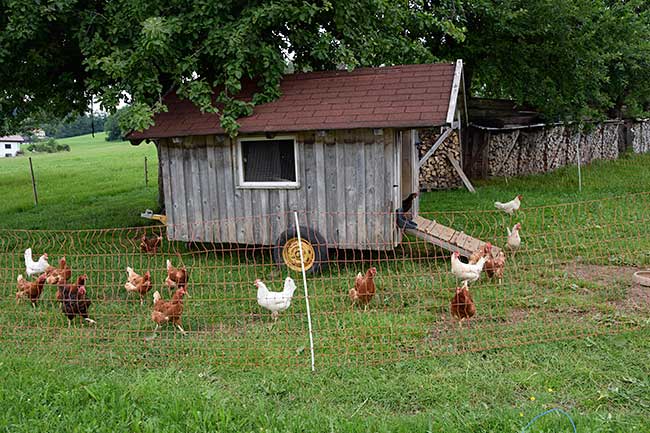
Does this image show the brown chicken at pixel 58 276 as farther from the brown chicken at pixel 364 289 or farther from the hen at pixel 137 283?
the brown chicken at pixel 364 289

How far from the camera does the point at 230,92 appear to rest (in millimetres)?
9945

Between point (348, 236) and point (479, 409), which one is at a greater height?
point (348, 236)

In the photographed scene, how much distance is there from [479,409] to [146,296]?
5.02 meters

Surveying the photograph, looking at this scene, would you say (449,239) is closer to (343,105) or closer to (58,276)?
(343,105)

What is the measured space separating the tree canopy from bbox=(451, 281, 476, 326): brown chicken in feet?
14.6

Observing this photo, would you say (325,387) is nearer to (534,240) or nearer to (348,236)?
(348,236)

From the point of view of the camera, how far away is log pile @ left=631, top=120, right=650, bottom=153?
93.2 ft

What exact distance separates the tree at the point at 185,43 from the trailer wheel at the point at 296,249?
1.95m

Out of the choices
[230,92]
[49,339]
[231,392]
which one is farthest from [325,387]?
[230,92]

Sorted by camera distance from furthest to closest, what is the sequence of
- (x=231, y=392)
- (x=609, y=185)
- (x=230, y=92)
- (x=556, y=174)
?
(x=556, y=174) → (x=609, y=185) → (x=230, y=92) → (x=231, y=392)

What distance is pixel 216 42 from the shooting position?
9.38m

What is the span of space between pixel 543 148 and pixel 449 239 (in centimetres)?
1464

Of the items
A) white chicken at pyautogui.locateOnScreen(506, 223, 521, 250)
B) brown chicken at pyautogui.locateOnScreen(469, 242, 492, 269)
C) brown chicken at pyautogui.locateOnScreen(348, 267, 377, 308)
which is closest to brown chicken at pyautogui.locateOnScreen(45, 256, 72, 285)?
brown chicken at pyautogui.locateOnScreen(348, 267, 377, 308)

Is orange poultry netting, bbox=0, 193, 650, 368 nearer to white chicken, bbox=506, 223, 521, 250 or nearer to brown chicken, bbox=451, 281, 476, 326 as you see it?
brown chicken, bbox=451, 281, 476, 326
